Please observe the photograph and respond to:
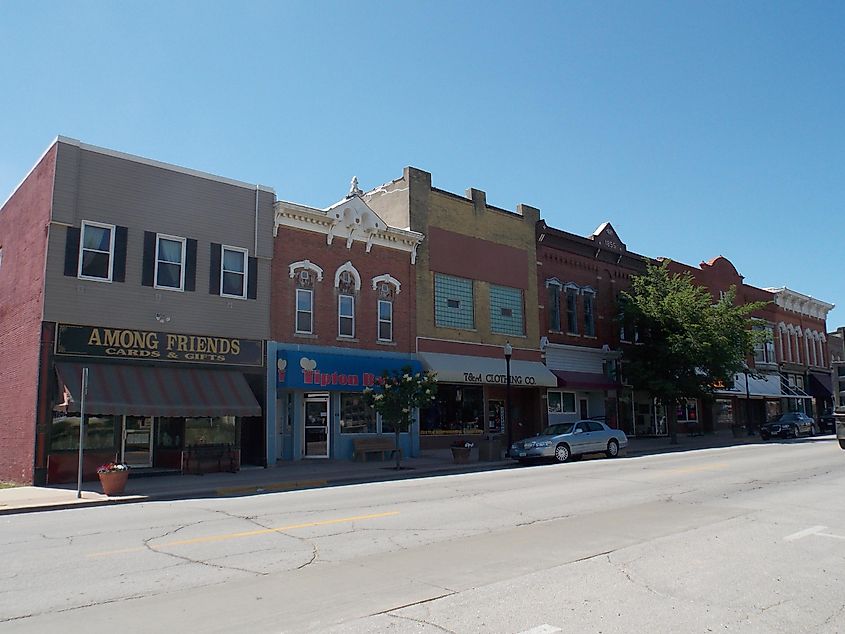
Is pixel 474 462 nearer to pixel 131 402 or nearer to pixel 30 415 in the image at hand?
pixel 131 402

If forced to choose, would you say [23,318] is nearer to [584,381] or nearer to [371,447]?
[371,447]

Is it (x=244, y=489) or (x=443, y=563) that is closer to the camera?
(x=443, y=563)

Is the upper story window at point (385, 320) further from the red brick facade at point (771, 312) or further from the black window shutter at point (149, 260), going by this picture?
the red brick facade at point (771, 312)

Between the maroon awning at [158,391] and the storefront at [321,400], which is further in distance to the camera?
the storefront at [321,400]

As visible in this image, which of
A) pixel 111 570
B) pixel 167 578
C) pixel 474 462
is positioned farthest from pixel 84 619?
pixel 474 462

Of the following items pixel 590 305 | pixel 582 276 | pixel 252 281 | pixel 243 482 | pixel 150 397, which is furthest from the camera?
pixel 590 305

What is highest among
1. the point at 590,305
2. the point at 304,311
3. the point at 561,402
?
the point at 590,305

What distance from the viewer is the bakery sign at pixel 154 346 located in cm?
1919

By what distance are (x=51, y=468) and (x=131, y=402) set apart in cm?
256

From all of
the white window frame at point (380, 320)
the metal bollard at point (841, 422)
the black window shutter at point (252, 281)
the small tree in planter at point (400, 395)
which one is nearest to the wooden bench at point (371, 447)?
the small tree in planter at point (400, 395)

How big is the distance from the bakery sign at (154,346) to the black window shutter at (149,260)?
1.53m

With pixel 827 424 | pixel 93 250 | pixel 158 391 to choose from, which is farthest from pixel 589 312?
pixel 93 250

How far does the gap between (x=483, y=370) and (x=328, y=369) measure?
7.66 metres

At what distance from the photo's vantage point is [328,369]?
79.9ft
